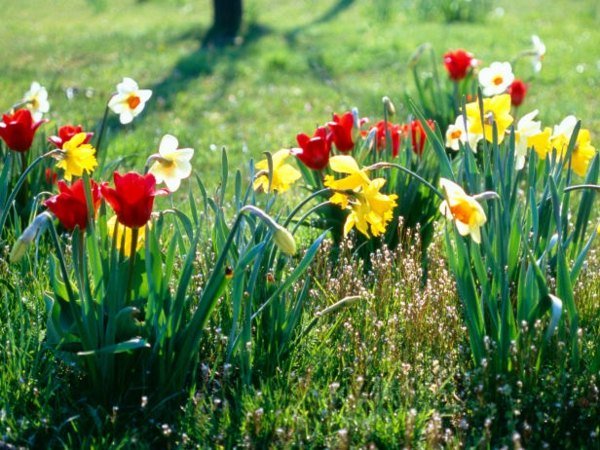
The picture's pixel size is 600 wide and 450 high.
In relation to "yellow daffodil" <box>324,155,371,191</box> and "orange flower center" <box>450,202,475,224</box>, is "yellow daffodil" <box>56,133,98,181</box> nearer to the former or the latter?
"yellow daffodil" <box>324,155,371,191</box>

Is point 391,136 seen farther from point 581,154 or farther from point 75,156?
point 75,156

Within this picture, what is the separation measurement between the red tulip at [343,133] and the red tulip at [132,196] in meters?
1.23

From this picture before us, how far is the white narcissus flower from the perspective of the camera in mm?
3590

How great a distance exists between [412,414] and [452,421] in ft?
0.87

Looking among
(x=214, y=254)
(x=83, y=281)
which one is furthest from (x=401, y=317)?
→ (x=83, y=281)

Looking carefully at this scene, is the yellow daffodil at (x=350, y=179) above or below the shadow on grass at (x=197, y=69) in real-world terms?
above

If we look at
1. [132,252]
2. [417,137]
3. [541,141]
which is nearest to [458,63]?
[417,137]

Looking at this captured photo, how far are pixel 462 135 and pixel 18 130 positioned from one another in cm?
168

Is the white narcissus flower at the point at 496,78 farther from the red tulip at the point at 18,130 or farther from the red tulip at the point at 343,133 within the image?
the red tulip at the point at 18,130

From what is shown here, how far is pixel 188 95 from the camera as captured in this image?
291 inches

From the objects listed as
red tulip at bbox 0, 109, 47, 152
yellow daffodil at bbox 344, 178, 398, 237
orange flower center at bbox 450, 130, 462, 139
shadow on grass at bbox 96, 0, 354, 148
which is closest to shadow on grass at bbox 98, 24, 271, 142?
shadow on grass at bbox 96, 0, 354, 148

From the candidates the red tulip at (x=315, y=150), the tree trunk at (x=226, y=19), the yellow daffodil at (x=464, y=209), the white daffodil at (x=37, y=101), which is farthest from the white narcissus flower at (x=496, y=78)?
the tree trunk at (x=226, y=19)

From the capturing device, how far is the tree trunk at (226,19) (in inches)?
391

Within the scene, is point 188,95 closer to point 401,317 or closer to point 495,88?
point 495,88
